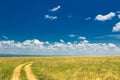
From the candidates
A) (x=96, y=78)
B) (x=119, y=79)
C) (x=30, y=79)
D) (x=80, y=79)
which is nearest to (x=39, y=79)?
(x=30, y=79)

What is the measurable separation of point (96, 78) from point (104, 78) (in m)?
0.94

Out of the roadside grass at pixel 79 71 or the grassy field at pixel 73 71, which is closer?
the roadside grass at pixel 79 71

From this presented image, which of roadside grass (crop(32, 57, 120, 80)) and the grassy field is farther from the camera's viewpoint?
the grassy field

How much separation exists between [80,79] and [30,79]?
5518 millimetres

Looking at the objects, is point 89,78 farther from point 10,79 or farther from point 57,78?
point 10,79

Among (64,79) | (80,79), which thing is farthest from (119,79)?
(64,79)

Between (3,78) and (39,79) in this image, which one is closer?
(39,79)

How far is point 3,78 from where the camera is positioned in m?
28.3

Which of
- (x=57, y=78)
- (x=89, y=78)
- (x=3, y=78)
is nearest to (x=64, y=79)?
(x=57, y=78)

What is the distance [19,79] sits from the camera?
26.8m

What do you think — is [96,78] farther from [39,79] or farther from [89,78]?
[39,79]

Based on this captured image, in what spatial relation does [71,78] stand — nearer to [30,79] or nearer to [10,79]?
[30,79]

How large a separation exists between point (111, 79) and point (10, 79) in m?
11.3

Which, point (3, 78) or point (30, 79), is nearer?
point (30, 79)
